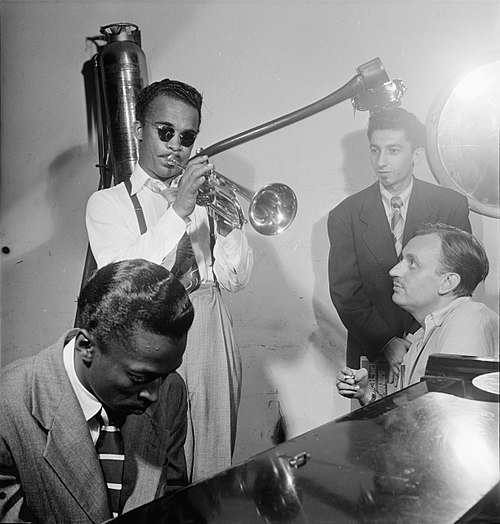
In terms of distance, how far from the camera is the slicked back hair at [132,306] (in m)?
1.76

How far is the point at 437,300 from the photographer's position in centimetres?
257

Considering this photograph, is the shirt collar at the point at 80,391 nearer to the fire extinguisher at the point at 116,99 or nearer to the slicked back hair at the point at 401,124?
the fire extinguisher at the point at 116,99

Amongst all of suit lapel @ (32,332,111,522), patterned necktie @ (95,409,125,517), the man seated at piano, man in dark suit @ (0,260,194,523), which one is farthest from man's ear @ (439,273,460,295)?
suit lapel @ (32,332,111,522)

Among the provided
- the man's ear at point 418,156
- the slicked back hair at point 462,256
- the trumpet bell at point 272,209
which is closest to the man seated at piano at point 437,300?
the slicked back hair at point 462,256

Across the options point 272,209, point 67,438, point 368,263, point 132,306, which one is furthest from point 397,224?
point 67,438

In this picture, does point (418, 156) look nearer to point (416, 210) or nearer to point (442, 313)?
point (416, 210)

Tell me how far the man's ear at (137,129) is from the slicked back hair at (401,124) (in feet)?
2.88

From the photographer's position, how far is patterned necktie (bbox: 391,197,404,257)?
8.50 feet

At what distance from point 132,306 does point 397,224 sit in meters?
1.25

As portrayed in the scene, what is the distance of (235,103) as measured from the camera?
2504 millimetres

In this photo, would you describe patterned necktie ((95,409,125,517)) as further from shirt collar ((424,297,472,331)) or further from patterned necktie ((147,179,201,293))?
shirt collar ((424,297,472,331))

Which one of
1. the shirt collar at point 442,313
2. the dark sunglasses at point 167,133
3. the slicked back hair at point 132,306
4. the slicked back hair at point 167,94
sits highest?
the slicked back hair at point 167,94

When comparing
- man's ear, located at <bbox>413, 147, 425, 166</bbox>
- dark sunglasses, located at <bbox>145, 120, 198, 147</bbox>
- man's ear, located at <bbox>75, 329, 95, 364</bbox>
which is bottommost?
man's ear, located at <bbox>75, 329, 95, 364</bbox>

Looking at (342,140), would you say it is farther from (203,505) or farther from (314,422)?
(203,505)
